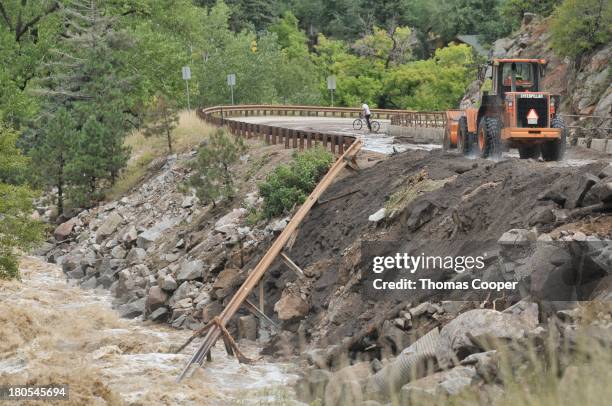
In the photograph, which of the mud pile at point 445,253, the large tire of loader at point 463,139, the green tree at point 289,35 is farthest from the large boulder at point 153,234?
the green tree at point 289,35

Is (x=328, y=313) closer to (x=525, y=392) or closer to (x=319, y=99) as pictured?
Result: (x=525, y=392)

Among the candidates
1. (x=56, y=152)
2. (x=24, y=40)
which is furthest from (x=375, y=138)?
(x=24, y=40)

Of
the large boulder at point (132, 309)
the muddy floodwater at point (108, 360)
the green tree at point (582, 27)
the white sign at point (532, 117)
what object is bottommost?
the large boulder at point (132, 309)

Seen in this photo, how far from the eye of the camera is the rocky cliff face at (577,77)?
113 feet

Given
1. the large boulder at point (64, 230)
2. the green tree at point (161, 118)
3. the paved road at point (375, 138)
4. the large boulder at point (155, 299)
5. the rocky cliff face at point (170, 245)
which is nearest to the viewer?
the rocky cliff face at point (170, 245)

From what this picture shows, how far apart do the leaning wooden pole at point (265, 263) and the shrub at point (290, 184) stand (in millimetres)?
636

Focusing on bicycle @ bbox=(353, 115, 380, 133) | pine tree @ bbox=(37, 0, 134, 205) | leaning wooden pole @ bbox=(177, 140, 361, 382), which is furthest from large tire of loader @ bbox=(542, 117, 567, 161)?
pine tree @ bbox=(37, 0, 134, 205)

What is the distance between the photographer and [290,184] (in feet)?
82.6

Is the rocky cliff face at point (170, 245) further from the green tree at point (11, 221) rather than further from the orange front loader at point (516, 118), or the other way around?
the orange front loader at point (516, 118)

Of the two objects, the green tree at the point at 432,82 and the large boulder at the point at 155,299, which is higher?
Result: the green tree at the point at 432,82

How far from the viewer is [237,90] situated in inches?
2467

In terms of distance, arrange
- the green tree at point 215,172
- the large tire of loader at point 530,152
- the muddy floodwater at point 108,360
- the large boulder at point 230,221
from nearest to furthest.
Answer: the muddy floodwater at point 108,360 < the large tire of loader at point 530,152 < the large boulder at point 230,221 < the green tree at point 215,172

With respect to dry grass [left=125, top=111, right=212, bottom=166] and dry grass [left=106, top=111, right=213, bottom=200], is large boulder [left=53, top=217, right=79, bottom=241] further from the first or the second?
dry grass [left=125, top=111, right=212, bottom=166]

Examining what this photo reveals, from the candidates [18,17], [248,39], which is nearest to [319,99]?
[248,39]
